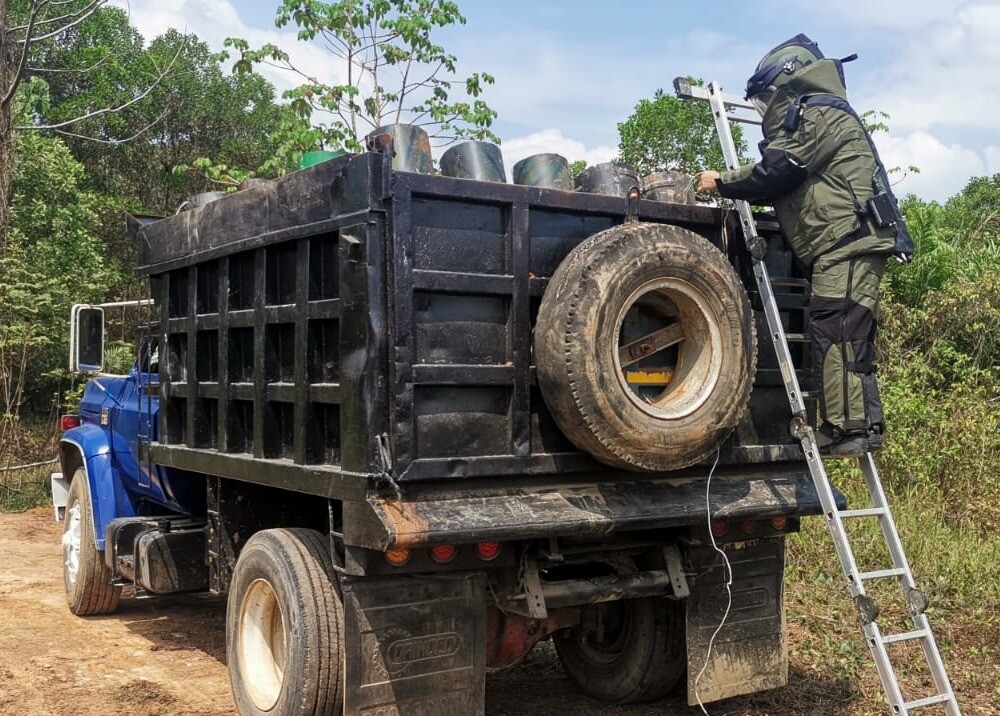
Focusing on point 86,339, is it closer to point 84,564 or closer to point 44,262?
point 84,564

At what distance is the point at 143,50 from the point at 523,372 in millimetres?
23097

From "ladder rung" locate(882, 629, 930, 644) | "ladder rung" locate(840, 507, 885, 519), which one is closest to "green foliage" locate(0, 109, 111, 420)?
"ladder rung" locate(840, 507, 885, 519)

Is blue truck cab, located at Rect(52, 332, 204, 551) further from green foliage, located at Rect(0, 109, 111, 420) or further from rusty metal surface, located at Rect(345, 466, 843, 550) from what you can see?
green foliage, located at Rect(0, 109, 111, 420)

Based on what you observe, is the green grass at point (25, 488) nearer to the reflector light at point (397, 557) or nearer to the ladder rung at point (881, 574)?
the reflector light at point (397, 557)

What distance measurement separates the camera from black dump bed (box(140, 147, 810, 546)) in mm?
3674

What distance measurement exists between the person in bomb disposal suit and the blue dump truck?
0.28m

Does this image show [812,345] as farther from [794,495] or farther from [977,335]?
[977,335]

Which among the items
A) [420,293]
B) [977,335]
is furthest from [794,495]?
[977,335]

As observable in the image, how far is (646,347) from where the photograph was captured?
4.14 meters

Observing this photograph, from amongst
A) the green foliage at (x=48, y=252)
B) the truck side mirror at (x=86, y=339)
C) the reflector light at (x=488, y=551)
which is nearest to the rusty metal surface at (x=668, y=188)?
the reflector light at (x=488, y=551)

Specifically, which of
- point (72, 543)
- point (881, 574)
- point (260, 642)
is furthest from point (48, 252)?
point (881, 574)

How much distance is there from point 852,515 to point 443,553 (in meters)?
1.71

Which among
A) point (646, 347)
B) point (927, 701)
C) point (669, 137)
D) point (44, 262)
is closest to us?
point (927, 701)

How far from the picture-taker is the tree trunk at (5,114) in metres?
10.3
